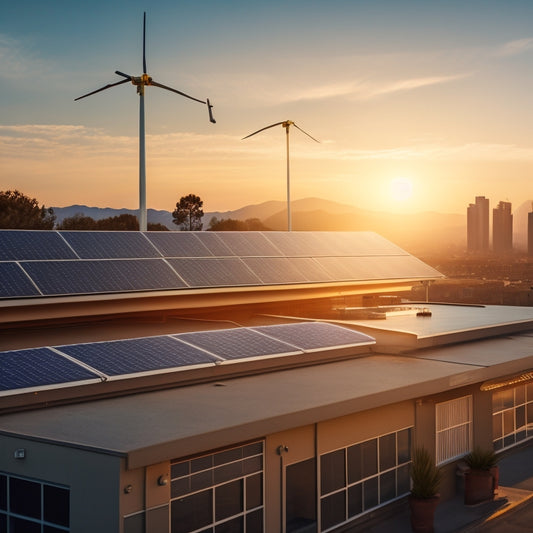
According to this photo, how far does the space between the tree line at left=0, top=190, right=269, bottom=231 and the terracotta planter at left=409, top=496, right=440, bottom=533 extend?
100511mm

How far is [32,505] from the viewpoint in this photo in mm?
16094

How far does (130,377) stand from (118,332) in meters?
7.03

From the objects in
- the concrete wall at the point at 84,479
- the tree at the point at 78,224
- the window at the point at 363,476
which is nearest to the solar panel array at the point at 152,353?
the concrete wall at the point at 84,479

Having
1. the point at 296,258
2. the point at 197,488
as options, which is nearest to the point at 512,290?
the point at 296,258

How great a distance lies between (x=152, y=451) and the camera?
15242 millimetres

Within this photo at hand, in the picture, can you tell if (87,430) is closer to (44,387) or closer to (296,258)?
(44,387)

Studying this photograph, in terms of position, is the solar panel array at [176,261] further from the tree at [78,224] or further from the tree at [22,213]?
the tree at [78,224]

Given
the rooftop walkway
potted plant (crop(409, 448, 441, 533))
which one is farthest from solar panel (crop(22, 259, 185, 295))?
the rooftop walkway

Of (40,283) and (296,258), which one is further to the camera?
(296,258)

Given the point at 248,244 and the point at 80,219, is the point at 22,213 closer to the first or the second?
the point at 80,219

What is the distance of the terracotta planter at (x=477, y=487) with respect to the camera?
24.6 meters

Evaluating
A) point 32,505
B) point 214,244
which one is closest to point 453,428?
point 214,244

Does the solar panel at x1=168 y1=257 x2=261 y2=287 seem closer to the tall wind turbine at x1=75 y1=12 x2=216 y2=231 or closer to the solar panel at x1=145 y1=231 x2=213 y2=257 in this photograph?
the solar panel at x1=145 y1=231 x2=213 y2=257

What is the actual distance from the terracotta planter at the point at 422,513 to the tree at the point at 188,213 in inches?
5524
